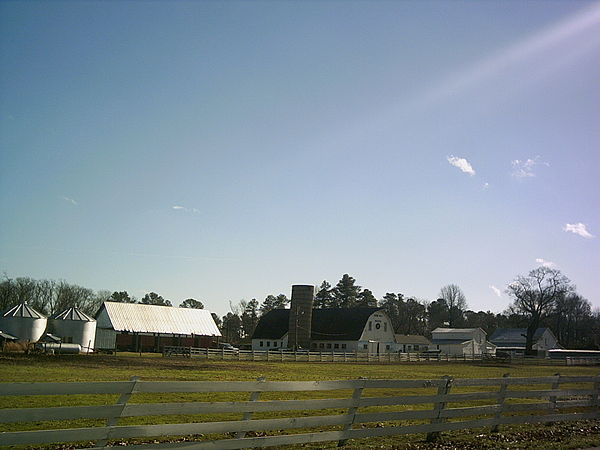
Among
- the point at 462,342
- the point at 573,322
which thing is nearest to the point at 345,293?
the point at 462,342

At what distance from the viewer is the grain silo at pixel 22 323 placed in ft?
205

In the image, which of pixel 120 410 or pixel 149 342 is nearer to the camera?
pixel 120 410

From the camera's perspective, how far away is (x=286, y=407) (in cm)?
1032

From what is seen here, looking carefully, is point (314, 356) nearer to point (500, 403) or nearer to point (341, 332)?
point (341, 332)

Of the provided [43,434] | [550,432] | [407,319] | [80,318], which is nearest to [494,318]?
[407,319]

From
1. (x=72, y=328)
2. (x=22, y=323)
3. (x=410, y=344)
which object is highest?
(x=22, y=323)

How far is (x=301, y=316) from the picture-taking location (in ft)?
289

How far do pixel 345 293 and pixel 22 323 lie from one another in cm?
8613

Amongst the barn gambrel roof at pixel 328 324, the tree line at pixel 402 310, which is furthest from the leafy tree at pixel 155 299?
the barn gambrel roof at pixel 328 324

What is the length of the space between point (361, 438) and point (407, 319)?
14150 cm

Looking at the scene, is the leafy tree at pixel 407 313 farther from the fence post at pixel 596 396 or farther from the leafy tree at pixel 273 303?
the fence post at pixel 596 396

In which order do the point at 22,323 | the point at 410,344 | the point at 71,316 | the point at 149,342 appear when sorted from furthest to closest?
the point at 410,344
the point at 149,342
the point at 71,316
the point at 22,323

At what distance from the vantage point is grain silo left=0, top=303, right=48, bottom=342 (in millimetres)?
62594

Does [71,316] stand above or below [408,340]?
above
